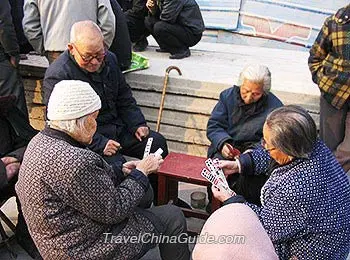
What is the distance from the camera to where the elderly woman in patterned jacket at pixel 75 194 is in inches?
79.4

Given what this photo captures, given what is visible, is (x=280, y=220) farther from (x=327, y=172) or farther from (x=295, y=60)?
(x=295, y=60)

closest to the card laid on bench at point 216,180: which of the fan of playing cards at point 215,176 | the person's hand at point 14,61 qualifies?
the fan of playing cards at point 215,176

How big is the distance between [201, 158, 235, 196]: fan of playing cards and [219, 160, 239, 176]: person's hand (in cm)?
8

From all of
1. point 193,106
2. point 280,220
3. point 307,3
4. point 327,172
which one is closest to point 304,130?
point 327,172

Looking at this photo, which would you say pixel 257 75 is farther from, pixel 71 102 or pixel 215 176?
pixel 71 102

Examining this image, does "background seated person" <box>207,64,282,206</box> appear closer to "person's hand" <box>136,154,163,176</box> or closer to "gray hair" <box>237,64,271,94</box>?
"gray hair" <box>237,64,271,94</box>

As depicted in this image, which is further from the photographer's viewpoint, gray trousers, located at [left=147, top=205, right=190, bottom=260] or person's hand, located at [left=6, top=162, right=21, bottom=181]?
person's hand, located at [left=6, top=162, right=21, bottom=181]

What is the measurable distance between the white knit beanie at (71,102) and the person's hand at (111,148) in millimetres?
989

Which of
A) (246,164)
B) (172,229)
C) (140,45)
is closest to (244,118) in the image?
(246,164)

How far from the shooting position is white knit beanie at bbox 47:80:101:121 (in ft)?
7.13

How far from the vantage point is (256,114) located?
327cm

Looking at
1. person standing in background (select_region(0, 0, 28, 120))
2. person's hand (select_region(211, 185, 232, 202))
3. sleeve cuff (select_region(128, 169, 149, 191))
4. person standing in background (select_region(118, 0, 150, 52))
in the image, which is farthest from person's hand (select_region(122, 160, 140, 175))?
person standing in background (select_region(118, 0, 150, 52))

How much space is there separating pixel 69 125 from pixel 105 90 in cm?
126

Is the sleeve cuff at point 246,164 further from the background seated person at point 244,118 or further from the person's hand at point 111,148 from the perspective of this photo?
the person's hand at point 111,148
